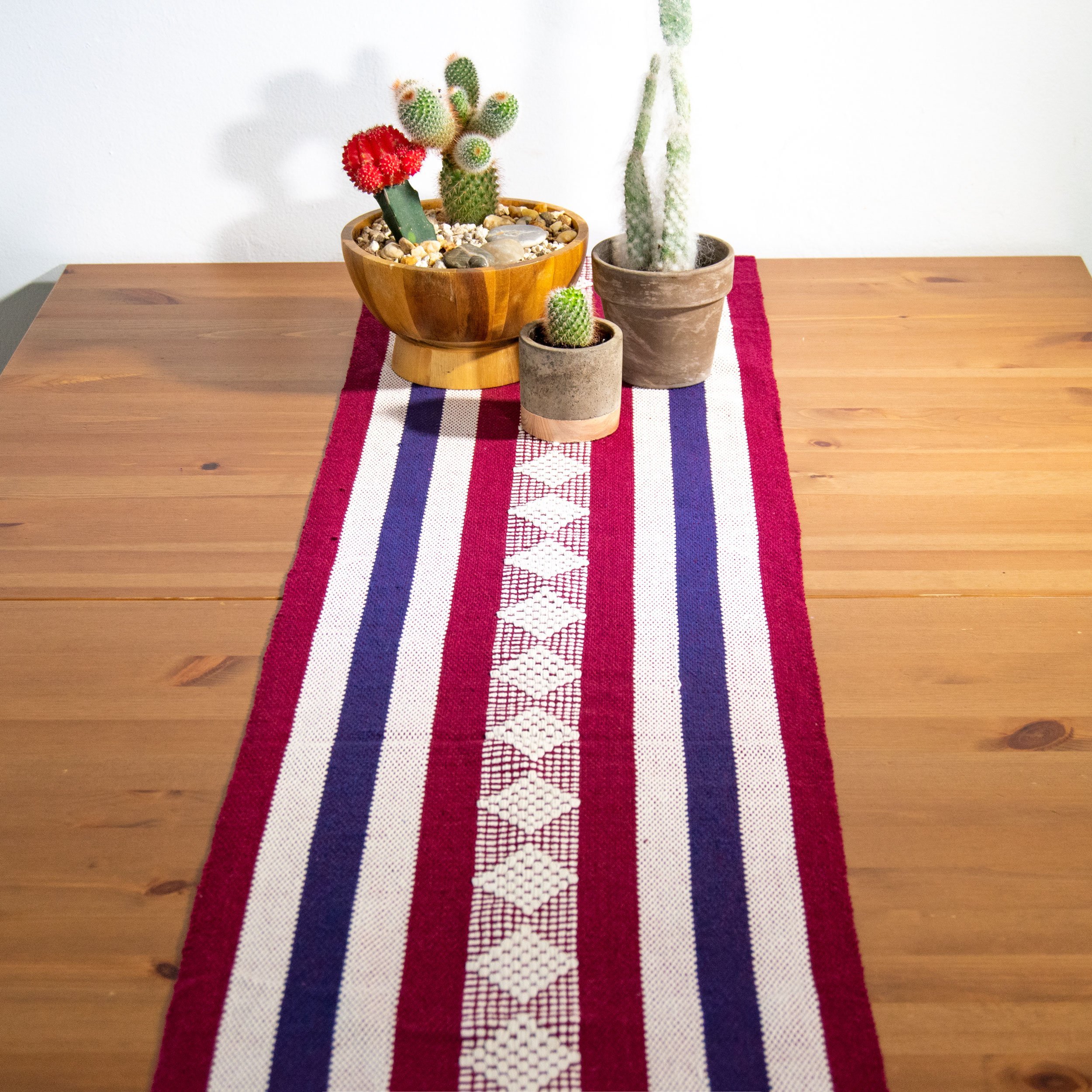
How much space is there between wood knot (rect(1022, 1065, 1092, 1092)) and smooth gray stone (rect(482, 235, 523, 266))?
2.61 feet

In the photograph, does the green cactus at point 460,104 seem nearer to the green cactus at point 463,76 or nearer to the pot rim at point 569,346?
the green cactus at point 463,76

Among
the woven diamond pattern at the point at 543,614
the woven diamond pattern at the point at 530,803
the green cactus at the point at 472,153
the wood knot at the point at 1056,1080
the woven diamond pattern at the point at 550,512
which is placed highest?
the green cactus at the point at 472,153

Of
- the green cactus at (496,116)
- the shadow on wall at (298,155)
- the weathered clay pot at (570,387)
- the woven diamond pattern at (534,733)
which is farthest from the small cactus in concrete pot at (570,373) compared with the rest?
the shadow on wall at (298,155)

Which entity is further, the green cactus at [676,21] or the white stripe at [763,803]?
the green cactus at [676,21]

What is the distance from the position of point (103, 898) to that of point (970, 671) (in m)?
0.62

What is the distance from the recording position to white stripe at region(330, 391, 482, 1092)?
0.58 meters

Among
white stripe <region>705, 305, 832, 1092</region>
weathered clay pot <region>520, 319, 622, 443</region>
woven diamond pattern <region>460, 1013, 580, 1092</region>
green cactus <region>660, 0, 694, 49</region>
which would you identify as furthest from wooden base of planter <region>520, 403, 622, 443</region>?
woven diamond pattern <region>460, 1013, 580, 1092</region>

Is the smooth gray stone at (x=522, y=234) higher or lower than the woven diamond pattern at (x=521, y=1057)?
higher

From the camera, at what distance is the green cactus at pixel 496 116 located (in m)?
→ 1.09

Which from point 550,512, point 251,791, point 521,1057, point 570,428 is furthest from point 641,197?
point 521,1057

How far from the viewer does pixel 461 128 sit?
3.71 feet

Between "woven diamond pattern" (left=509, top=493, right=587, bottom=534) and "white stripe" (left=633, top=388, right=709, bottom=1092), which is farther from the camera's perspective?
"woven diamond pattern" (left=509, top=493, right=587, bottom=534)

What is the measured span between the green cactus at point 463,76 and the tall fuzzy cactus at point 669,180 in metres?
0.19

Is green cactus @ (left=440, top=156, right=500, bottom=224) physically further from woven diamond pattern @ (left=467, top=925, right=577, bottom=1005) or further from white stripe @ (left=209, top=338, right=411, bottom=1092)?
woven diamond pattern @ (left=467, top=925, right=577, bottom=1005)
